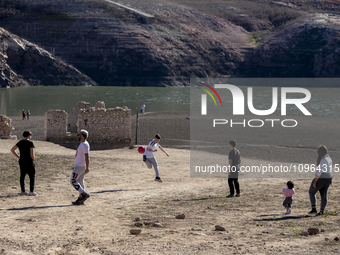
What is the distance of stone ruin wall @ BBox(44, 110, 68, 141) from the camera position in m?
27.4

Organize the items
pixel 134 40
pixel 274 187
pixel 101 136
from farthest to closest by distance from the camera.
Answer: pixel 134 40, pixel 101 136, pixel 274 187

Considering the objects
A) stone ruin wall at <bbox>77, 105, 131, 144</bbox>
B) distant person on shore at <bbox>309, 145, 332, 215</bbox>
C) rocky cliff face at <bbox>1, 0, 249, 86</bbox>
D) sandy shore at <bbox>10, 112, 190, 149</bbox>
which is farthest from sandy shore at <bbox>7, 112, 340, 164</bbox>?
rocky cliff face at <bbox>1, 0, 249, 86</bbox>

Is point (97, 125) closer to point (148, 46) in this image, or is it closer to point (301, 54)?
point (148, 46)

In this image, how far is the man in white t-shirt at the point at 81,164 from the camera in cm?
1078

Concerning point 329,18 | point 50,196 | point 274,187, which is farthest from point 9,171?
point 329,18

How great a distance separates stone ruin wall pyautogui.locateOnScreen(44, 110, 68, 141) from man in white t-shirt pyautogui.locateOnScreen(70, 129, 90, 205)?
17.0m

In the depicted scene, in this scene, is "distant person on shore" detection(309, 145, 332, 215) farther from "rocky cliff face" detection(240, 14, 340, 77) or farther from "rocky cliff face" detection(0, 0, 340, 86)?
"rocky cliff face" detection(240, 14, 340, 77)

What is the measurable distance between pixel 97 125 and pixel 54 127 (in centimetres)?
315

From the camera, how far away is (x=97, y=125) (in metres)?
26.6

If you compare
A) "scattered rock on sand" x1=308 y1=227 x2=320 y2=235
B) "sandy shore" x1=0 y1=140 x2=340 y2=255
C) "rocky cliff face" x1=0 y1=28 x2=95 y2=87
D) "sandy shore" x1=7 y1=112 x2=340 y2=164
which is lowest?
"sandy shore" x1=0 y1=140 x2=340 y2=255

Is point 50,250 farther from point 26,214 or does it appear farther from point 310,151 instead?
point 310,151

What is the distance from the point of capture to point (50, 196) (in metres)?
12.5

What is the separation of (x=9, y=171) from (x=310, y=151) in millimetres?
19224

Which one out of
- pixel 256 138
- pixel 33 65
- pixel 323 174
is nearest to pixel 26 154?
pixel 323 174
